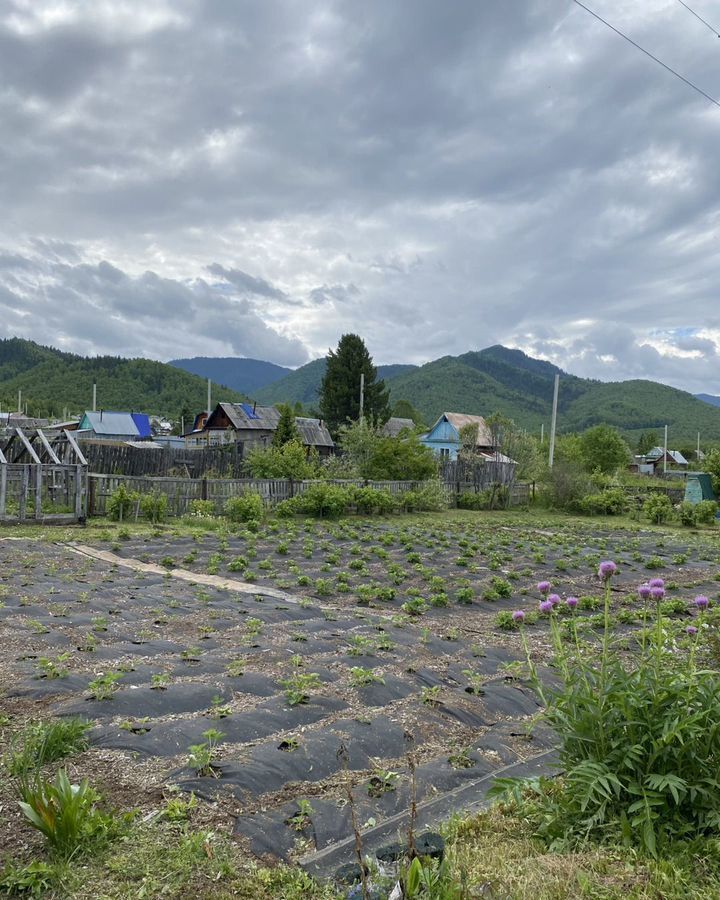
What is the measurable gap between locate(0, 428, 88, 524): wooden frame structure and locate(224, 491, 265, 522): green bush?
11.5 ft

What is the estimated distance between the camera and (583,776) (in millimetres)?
2492

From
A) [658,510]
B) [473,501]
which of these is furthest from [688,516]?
[473,501]

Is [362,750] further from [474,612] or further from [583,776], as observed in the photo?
[474,612]

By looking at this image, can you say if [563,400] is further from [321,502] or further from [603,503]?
[321,502]

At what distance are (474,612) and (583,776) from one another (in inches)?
197

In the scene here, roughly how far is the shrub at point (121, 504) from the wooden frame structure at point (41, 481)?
2.01 ft

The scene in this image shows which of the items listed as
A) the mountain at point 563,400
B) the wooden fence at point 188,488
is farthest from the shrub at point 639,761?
the mountain at point 563,400

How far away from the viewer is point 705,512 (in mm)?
21266

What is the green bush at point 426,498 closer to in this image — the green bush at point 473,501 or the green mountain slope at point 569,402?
the green bush at point 473,501

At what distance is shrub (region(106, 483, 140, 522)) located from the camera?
611 inches

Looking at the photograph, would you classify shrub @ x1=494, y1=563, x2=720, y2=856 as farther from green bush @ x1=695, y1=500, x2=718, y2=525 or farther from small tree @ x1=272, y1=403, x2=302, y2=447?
small tree @ x1=272, y1=403, x2=302, y2=447

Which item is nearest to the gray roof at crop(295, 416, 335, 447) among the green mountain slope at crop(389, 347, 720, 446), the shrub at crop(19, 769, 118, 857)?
the shrub at crop(19, 769, 118, 857)

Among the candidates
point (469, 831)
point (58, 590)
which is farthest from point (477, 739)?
point (58, 590)

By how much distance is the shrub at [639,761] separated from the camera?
2.35 meters
